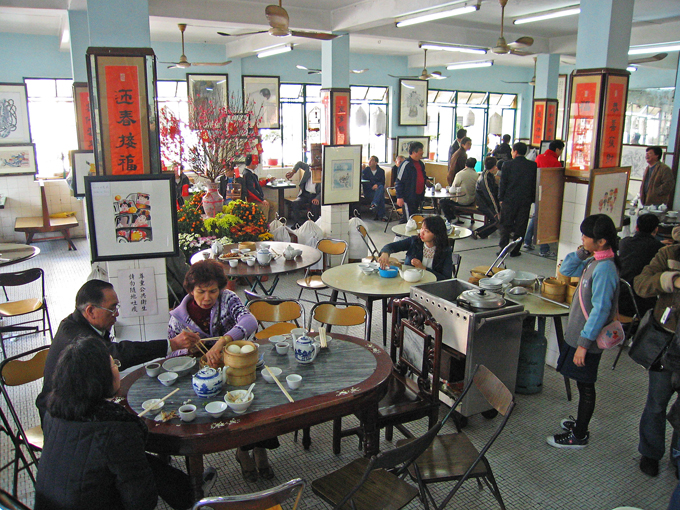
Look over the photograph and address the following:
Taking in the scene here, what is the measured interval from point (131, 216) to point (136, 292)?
0.57 meters

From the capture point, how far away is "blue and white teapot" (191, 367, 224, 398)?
2.53m

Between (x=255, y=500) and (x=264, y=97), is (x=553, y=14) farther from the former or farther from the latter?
(x=255, y=500)

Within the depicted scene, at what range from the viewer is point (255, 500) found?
1905 mm

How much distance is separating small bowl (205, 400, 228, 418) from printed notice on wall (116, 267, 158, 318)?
184 centimetres

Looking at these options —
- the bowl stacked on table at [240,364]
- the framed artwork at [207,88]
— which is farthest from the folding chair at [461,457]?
the framed artwork at [207,88]

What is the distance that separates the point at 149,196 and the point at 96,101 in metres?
0.74

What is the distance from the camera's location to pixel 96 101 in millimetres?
3773

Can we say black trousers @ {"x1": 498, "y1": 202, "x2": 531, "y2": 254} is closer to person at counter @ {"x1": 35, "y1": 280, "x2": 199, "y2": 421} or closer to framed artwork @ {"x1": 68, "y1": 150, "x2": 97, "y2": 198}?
framed artwork @ {"x1": 68, "y1": 150, "x2": 97, "y2": 198}

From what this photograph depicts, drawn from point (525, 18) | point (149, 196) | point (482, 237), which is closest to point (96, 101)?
point (149, 196)

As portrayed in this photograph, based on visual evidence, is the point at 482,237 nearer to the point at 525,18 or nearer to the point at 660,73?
the point at 525,18

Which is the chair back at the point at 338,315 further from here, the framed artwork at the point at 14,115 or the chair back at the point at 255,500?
the framed artwork at the point at 14,115

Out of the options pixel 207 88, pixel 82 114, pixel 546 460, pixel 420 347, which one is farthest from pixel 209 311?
pixel 207 88

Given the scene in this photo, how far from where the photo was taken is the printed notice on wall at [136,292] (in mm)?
3996

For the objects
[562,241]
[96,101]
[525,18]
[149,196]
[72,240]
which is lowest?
[72,240]
